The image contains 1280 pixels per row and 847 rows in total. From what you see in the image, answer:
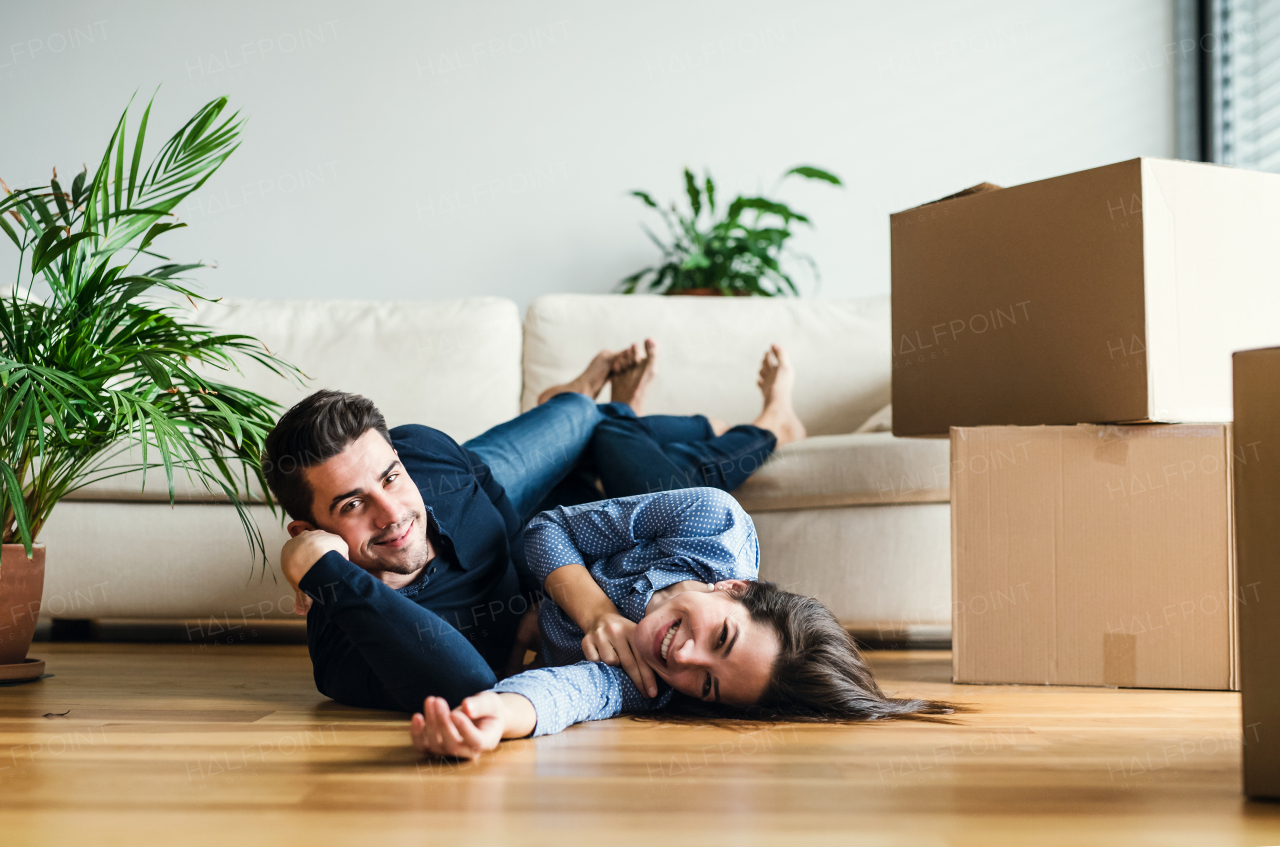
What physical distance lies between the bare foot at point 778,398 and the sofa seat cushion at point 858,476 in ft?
0.71

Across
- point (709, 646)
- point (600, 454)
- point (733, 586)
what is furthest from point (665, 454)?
point (709, 646)

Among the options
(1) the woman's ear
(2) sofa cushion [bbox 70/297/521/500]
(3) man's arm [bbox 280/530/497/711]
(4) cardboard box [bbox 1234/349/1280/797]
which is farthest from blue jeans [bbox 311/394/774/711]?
(4) cardboard box [bbox 1234/349/1280/797]

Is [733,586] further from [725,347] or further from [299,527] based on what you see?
[725,347]

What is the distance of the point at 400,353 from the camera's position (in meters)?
2.02

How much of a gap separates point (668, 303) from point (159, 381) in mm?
1235

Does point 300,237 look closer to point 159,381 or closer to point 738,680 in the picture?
point 159,381

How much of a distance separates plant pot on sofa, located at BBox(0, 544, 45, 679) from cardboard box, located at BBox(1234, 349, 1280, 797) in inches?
54.7

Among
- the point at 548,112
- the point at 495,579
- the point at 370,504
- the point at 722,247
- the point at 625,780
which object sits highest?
the point at 548,112

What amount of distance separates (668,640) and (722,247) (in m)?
1.54

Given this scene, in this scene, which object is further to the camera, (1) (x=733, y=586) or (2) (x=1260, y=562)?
(1) (x=733, y=586)

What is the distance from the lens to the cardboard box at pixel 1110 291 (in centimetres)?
120

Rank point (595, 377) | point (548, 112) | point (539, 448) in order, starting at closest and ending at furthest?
point (539, 448) < point (595, 377) < point (548, 112)

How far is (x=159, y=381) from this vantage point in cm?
110

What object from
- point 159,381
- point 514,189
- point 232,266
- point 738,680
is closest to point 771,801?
point 738,680
